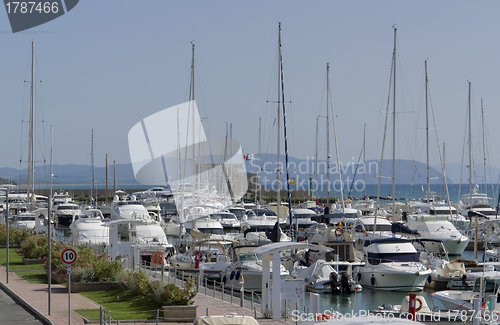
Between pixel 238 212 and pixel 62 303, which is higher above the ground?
pixel 238 212

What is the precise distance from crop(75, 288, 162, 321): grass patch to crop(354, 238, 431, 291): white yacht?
1386 centimetres

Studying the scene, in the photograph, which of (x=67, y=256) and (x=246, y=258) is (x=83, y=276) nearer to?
(x=67, y=256)

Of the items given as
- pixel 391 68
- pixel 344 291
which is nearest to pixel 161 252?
pixel 344 291

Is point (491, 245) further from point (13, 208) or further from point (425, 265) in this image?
point (13, 208)

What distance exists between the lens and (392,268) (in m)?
33.2

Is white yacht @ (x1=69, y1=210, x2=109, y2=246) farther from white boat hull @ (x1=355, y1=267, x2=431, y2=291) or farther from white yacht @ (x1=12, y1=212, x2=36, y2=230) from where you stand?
white boat hull @ (x1=355, y1=267, x2=431, y2=291)

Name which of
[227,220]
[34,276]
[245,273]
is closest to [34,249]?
[34,276]

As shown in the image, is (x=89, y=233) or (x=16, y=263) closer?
(x=16, y=263)

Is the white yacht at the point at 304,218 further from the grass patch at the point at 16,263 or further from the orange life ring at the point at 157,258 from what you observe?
the grass patch at the point at 16,263

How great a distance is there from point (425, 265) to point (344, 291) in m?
5.67

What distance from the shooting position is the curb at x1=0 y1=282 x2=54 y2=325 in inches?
785

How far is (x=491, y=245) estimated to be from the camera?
1801 inches

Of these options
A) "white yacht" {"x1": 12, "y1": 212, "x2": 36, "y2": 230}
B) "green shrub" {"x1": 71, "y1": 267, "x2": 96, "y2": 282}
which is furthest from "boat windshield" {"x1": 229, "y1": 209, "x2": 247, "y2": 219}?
"green shrub" {"x1": 71, "y1": 267, "x2": 96, "y2": 282}

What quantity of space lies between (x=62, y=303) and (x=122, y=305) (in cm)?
210
